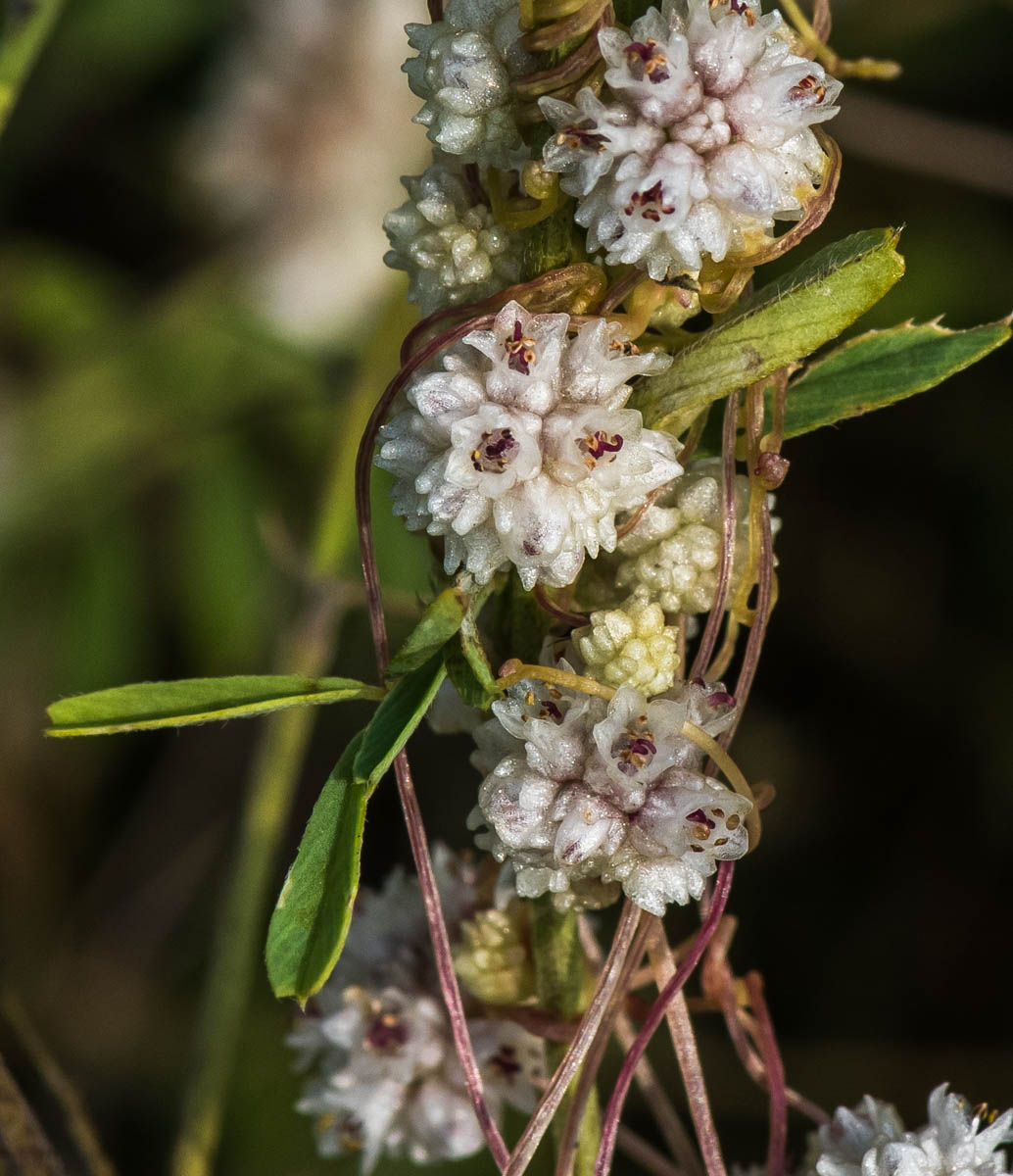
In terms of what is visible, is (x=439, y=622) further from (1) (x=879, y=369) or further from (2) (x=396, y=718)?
(1) (x=879, y=369)

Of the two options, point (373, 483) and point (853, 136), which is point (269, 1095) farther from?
point (853, 136)

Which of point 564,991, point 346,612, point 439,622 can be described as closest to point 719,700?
point 439,622

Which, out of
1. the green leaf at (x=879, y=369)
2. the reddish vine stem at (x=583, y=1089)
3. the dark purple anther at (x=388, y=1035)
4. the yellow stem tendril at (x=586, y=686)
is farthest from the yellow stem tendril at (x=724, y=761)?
the dark purple anther at (x=388, y=1035)

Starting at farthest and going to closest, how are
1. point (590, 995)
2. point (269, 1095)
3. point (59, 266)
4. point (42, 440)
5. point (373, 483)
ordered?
1. point (59, 266)
2. point (42, 440)
3. point (269, 1095)
4. point (373, 483)
5. point (590, 995)

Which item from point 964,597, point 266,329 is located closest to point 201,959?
point 266,329

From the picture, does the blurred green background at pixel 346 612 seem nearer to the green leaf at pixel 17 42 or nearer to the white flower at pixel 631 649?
the green leaf at pixel 17 42
